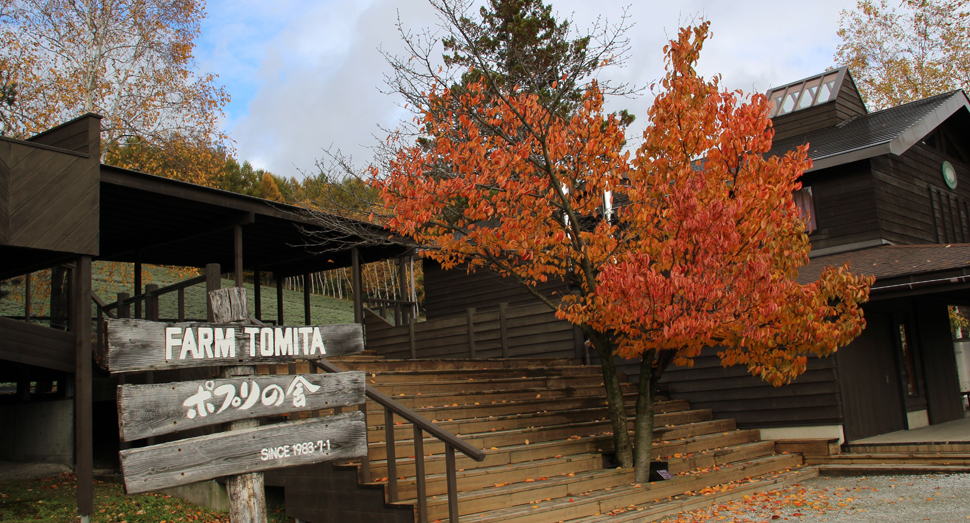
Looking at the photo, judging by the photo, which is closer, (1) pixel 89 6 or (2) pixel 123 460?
(2) pixel 123 460

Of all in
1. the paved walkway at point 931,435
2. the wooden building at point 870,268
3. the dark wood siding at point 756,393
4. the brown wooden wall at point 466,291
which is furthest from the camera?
the brown wooden wall at point 466,291

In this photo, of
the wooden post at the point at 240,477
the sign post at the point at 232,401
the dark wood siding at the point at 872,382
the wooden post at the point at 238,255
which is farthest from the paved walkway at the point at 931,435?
the wooden post at the point at 238,255

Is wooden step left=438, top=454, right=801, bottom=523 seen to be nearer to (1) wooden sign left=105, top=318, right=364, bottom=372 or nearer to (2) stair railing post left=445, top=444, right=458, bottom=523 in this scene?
(2) stair railing post left=445, top=444, right=458, bottom=523

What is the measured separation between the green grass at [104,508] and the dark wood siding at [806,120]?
15308mm

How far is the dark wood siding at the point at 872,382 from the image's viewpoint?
11375 mm

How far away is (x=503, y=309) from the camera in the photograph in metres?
14.8

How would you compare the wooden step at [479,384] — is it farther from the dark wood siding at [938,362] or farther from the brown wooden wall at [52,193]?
the dark wood siding at [938,362]

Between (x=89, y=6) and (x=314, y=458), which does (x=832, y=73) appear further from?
(x=89, y=6)

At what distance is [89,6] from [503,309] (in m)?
14.6

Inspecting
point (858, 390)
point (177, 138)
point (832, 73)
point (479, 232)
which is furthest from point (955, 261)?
point (177, 138)

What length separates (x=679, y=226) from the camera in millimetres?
7645

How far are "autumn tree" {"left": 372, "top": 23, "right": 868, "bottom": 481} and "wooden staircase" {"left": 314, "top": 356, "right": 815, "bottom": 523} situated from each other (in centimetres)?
79

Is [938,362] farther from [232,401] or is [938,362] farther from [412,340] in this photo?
[232,401]

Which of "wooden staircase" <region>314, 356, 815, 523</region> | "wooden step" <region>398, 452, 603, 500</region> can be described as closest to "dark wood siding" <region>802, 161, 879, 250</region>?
"wooden staircase" <region>314, 356, 815, 523</region>
